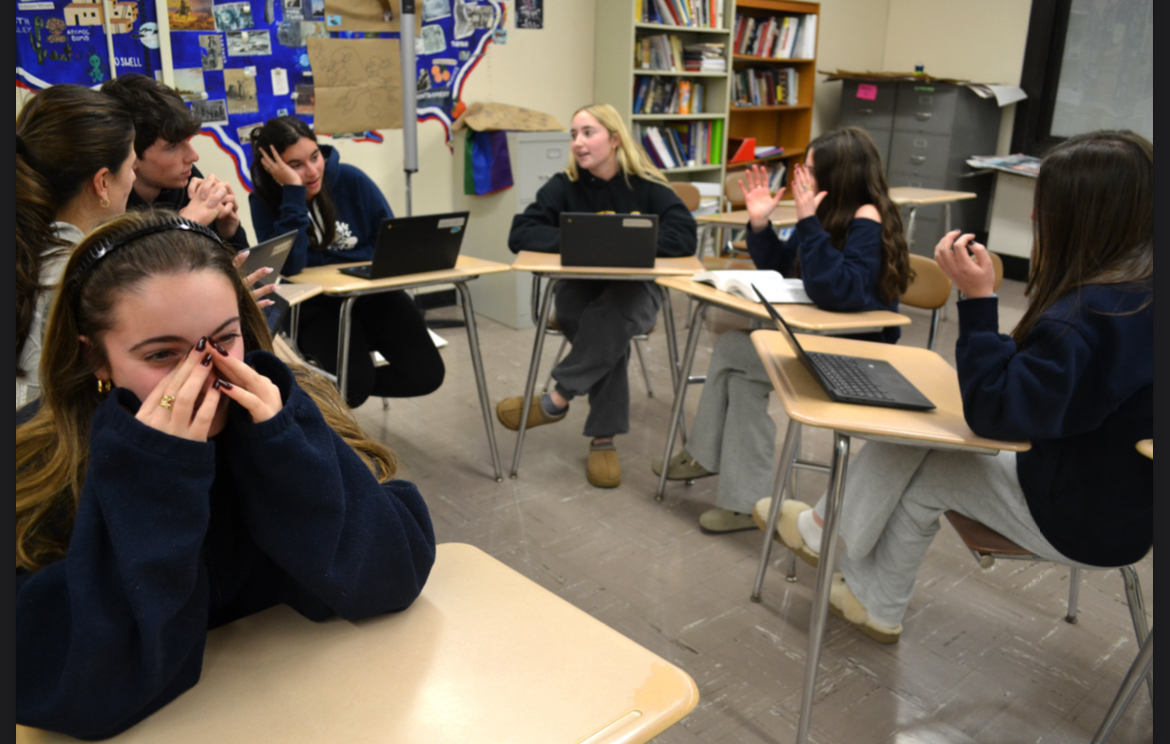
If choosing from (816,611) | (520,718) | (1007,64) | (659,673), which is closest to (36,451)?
(520,718)

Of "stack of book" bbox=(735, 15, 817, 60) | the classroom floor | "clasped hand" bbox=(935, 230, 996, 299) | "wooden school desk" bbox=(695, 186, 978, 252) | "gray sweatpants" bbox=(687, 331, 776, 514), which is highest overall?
"stack of book" bbox=(735, 15, 817, 60)

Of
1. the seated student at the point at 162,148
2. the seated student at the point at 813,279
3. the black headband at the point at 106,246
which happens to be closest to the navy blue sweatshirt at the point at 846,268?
the seated student at the point at 813,279

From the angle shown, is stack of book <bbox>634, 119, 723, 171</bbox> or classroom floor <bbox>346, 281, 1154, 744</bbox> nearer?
classroom floor <bbox>346, 281, 1154, 744</bbox>

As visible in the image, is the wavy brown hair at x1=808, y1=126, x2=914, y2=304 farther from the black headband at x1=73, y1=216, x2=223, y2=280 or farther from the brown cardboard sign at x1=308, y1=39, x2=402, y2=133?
the brown cardboard sign at x1=308, y1=39, x2=402, y2=133

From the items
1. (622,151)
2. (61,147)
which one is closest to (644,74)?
(622,151)

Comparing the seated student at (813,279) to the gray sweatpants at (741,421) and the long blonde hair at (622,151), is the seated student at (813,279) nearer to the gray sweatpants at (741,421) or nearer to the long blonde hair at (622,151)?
the gray sweatpants at (741,421)

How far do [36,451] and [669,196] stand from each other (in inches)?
96.7

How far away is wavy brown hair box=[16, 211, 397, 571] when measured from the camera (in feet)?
2.79

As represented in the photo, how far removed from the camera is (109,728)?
0.75m

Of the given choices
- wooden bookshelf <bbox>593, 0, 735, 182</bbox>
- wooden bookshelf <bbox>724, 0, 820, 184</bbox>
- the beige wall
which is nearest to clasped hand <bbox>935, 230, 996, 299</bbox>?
wooden bookshelf <bbox>593, 0, 735, 182</bbox>

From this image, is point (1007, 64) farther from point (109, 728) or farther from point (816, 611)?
point (109, 728)

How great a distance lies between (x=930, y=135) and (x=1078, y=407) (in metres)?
4.90

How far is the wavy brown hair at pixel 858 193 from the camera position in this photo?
2348 mm

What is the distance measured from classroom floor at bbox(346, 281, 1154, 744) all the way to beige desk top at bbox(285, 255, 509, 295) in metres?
0.67
